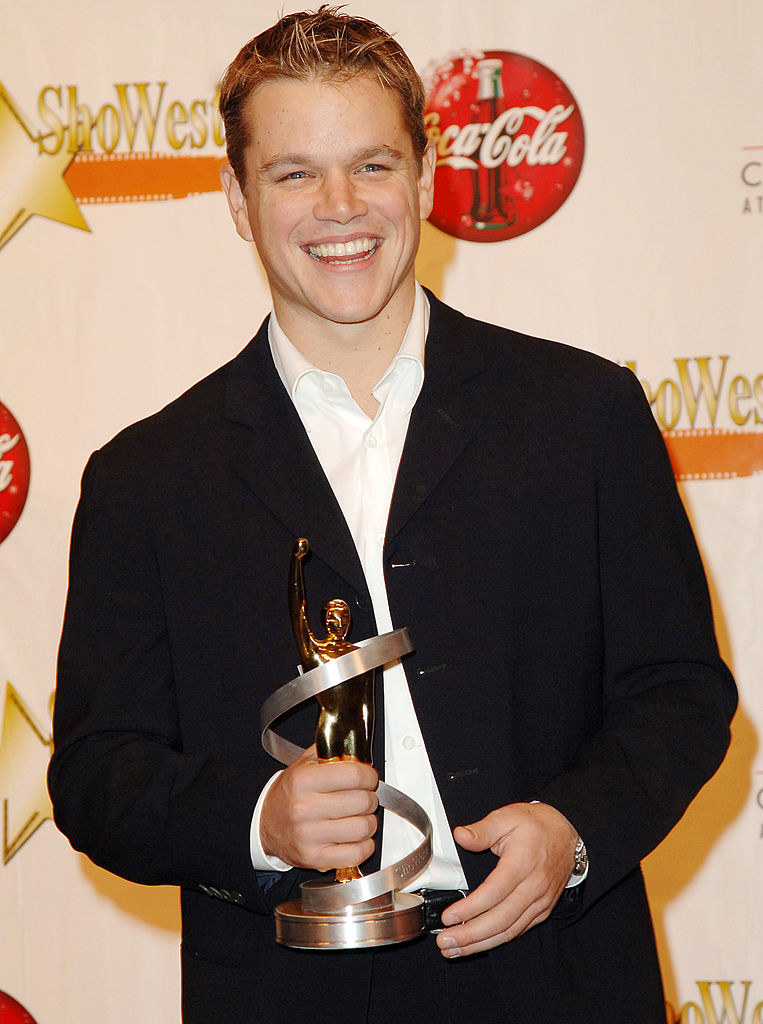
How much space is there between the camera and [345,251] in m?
1.49

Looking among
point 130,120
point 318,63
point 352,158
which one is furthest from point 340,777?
point 130,120

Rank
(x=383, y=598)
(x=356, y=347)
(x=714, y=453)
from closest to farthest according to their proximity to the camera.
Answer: (x=383, y=598) < (x=356, y=347) < (x=714, y=453)

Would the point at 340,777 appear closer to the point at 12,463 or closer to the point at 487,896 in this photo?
the point at 487,896

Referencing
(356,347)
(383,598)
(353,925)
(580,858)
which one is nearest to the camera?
(353,925)

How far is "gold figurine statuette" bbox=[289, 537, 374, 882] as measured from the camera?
1220 millimetres

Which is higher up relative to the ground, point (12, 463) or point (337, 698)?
point (12, 463)

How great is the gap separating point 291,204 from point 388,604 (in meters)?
0.48

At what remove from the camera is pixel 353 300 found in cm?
150

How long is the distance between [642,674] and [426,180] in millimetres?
667

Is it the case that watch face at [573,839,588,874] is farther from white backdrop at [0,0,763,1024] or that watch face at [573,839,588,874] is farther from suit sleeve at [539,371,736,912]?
white backdrop at [0,0,763,1024]

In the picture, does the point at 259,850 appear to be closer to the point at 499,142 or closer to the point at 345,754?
the point at 345,754

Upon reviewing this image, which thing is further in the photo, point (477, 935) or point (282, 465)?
point (282, 465)

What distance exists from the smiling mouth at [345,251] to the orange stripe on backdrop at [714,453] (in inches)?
42.5

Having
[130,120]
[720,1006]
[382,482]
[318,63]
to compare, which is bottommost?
[720,1006]
